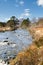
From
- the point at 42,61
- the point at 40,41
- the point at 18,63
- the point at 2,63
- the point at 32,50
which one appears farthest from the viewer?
the point at 40,41

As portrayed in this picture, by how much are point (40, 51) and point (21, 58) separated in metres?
1.69

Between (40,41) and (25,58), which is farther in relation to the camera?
(40,41)

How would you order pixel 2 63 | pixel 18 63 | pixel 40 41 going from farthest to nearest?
1. pixel 40 41
2. pixel 2 63
3. pixel 18 63

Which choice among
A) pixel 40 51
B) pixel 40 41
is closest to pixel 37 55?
pixel 40 51

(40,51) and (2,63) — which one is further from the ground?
(40,51)

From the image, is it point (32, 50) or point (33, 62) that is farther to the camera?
point (32, 50)

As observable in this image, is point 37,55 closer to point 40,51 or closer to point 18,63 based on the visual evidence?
point 40,51

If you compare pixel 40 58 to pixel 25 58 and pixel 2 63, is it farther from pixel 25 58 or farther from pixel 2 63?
pixel 2 63

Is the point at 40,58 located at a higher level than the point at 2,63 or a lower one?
higher

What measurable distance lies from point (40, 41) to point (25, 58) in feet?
23.0

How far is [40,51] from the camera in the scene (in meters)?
15.1

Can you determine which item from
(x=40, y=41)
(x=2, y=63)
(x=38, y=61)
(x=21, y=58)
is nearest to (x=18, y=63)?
(x=21, y=58)

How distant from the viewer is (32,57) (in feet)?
48.5

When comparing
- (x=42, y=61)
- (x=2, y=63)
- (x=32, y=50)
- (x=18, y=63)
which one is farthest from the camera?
(x=2, y=63)
